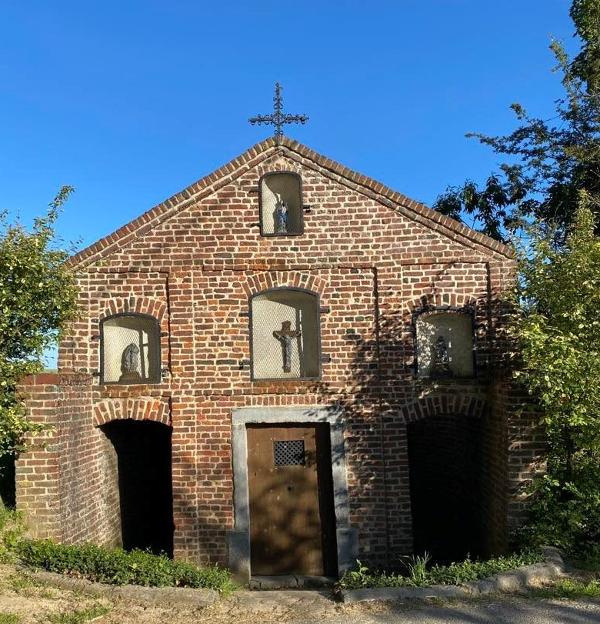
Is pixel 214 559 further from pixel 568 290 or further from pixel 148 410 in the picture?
pixel 568 290

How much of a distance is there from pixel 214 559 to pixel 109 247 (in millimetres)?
5132

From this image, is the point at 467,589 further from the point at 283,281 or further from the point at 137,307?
the point at 137,307

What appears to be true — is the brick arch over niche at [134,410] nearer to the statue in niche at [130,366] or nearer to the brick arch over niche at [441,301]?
the statue in niche at [130,366]

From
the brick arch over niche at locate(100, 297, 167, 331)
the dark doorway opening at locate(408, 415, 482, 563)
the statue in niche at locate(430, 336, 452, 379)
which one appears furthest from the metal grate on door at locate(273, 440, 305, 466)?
the dark doorway opening at locate(408, 415, 482, 563)

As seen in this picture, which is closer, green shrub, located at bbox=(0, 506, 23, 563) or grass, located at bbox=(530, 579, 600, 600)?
grass, located at bbox=(530, 579, 600, 600)

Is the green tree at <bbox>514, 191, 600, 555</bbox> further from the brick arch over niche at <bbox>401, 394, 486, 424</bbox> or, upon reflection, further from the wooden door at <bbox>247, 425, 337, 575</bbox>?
the wooden door at <bbox>247, 425, 337, 575</bbox>

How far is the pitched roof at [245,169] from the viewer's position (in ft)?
30.0

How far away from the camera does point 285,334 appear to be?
9.09m

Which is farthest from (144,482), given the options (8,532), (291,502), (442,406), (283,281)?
(442,406)

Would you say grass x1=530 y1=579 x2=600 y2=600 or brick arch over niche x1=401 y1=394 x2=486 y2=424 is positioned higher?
brick arch over niche x1=401 y1=394 x2=486 y2=424

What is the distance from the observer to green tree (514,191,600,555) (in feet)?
23.6

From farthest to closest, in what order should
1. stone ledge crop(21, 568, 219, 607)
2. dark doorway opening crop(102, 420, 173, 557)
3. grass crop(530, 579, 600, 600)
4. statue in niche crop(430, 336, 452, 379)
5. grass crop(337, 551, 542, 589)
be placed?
dark doorway opening crop(102, 420, 173, 557) < statue in niche crop(430, 336, 452, 379) < grass crop(337, 551, 542, 589) < stone ledge crop(21, 568, 219, 607) < grass crop(530, 579, 600, 600)

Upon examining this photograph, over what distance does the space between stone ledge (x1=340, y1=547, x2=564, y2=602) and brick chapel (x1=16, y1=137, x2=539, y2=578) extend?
5.73ft

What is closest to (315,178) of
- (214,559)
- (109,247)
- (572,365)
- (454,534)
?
(109,247)
